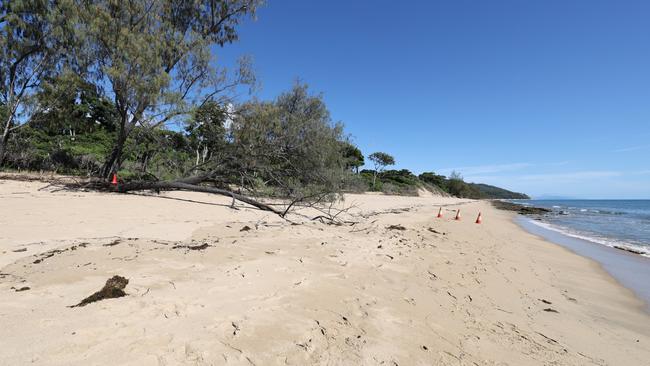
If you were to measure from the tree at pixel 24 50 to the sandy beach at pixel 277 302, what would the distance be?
32.6 feet

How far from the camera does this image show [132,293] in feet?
9.48

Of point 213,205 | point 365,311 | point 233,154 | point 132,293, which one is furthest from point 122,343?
point 233,154

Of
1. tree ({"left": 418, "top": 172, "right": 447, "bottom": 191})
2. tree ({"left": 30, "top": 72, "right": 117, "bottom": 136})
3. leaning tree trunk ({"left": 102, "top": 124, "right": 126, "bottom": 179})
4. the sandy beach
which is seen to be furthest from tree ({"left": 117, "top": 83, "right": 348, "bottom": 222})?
tree ({"left": 418, "top": 172, "right": 447, "bottom": 191})

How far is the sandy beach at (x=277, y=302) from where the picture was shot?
221 cm

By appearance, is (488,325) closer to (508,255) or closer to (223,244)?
(223,244)

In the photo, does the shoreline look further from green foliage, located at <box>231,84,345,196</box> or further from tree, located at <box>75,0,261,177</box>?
tree, located at <box>75,0,261,177</box>

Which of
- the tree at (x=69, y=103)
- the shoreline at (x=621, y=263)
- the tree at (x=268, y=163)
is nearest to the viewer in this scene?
the shoreline at (x=621, y=263)

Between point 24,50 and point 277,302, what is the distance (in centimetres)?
1749

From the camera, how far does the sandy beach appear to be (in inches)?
87.1

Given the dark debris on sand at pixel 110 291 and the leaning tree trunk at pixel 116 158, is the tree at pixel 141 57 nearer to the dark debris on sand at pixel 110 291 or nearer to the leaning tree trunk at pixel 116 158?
the leaning tree trunk at pixel 116 158

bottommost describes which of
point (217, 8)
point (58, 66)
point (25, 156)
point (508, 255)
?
point (508, 255)

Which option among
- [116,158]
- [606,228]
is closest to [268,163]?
[116,158]

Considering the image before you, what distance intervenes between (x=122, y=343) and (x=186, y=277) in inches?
56.4

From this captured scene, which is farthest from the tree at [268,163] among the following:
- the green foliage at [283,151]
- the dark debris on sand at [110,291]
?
the dark debris on sand at [110,291]
